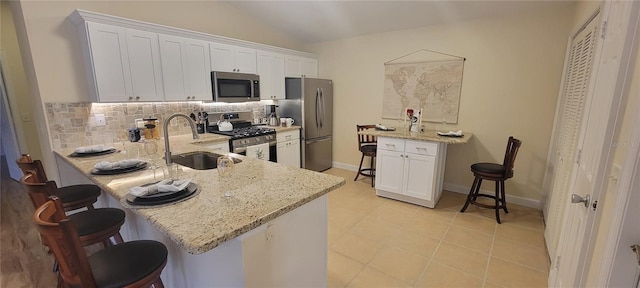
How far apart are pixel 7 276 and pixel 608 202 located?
4.01 metres

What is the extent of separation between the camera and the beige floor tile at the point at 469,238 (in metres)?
2.54

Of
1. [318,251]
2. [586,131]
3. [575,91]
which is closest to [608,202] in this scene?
[586,131]

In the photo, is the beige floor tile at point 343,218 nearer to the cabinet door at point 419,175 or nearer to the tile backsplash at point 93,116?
the cabinet door at point 419,175

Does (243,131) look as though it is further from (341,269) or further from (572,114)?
(572,114)

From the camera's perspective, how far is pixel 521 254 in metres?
2.42

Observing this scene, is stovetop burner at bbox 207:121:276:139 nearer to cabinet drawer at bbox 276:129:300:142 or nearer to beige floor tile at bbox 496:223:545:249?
cabinet drawer at bbox 276:129:300:142

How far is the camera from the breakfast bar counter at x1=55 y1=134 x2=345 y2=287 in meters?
1.09

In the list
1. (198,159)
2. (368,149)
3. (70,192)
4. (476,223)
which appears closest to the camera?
(70,192)

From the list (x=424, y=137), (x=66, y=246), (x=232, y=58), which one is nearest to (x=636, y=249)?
(x=66, y=246)

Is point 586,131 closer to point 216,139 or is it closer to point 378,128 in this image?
point 378,128

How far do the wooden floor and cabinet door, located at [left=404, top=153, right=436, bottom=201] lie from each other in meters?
3.57

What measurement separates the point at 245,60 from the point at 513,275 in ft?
12.7

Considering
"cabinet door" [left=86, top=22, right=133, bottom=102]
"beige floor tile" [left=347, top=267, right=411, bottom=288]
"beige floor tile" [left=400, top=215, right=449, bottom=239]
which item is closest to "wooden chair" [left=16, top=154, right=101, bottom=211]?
"cabinet door" [left=86, top=22, right=133, bottom=102]

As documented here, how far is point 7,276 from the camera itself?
7.16 ft
